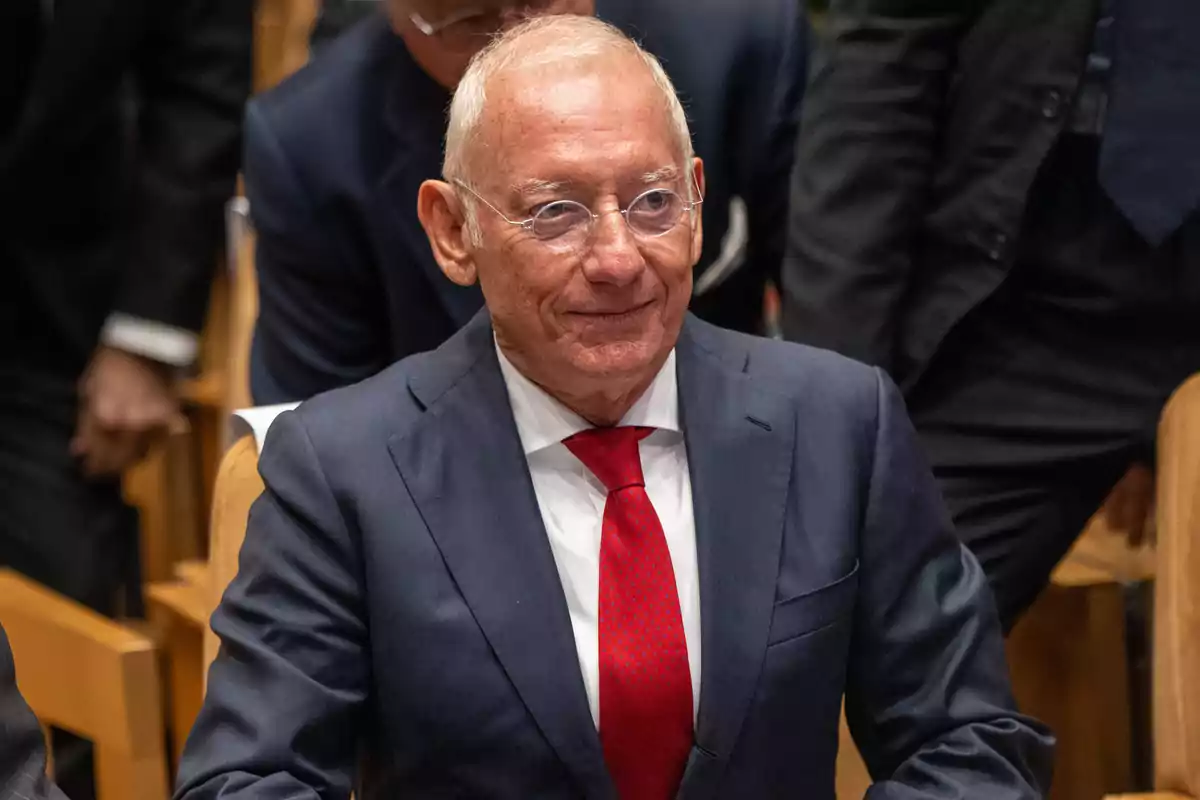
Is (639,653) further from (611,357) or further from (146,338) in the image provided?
(146,338)

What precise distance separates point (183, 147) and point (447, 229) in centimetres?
119

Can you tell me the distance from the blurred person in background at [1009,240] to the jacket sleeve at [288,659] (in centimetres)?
70

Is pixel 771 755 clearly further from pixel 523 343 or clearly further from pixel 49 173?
pixel 49 173

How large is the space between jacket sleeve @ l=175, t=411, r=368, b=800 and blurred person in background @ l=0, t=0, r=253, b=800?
1156 millimetres

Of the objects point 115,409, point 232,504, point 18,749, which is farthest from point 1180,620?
point 115,409

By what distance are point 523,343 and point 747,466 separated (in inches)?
9.0

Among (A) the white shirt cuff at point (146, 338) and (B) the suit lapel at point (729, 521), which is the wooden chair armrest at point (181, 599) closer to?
(A) the white shirt cuff at point (146, 338)

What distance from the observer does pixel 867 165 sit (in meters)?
1.83

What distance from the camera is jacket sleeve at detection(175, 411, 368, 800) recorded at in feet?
4.32

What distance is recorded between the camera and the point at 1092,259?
5.86 feet

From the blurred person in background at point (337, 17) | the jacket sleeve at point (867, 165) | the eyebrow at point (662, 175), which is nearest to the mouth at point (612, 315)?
the eyebrow at point (662, 175)

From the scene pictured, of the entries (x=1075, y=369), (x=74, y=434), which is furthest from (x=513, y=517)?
(x=74, y=434)

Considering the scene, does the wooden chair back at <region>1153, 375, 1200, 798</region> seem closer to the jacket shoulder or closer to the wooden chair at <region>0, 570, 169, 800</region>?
the jacket shoulder

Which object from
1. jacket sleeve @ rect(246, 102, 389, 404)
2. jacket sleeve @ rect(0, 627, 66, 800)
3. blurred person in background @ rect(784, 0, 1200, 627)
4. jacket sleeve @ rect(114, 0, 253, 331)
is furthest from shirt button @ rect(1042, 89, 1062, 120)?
jacket sleeve @ rect(114, 0, 253, 331)
